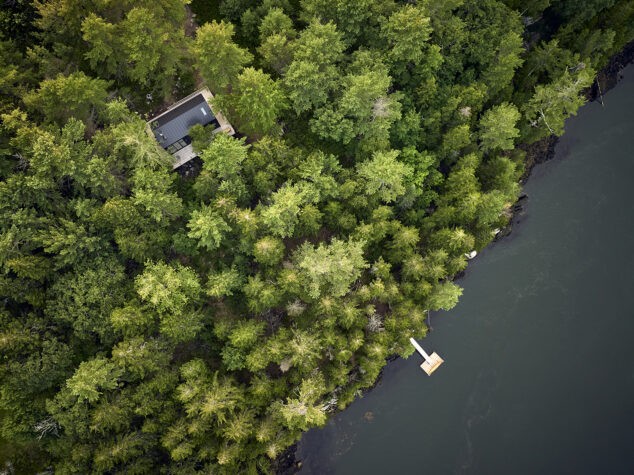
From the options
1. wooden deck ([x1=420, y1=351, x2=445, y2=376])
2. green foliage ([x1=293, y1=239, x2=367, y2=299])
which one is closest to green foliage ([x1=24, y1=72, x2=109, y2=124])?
green foliage ([x1=293, y1=239, x2=367, y2=299])

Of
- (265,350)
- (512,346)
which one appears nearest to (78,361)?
(265,350)

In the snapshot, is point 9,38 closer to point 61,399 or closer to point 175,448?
point 61,399

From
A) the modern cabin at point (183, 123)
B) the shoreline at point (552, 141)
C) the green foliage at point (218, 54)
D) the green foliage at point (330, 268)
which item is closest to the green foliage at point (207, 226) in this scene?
the green foliage at point (330, 268)

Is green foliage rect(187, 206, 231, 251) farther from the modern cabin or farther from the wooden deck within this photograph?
the wooden deck

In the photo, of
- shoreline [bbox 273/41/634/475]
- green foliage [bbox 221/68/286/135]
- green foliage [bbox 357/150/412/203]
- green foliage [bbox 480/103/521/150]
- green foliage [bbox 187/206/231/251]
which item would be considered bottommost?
shoreline [bbox 273/41/634/475]

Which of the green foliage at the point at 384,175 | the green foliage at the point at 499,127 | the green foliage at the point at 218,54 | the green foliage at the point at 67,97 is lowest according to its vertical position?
the green foliage at the point at 499,127

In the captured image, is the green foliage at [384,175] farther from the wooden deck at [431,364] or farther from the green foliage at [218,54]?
the wooden deck at [431,364]

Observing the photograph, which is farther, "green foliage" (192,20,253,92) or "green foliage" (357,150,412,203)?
"green foliage" (357,150,412,203)

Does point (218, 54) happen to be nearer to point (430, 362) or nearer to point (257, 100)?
point (257, 100)
